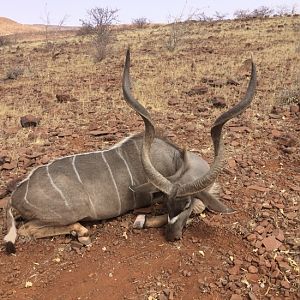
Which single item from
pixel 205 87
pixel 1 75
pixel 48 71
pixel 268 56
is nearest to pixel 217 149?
pixel 205 87

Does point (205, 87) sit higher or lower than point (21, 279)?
higher

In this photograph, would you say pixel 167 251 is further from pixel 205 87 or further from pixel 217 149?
pixel 205 87

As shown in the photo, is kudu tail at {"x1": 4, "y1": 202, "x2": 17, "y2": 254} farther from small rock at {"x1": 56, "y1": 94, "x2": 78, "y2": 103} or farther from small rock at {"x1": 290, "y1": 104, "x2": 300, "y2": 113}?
small rock at {"x1": 290, "y1": 104, "x2": 300, "y2": 113}

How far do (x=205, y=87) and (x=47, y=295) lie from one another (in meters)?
4.97

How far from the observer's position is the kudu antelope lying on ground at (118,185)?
344 cm

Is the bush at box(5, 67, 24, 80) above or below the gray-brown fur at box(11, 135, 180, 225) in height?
below

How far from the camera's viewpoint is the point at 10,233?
11.5 ft

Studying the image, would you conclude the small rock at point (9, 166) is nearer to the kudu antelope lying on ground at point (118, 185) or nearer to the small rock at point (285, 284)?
the kudu antelope lying on ground at point (118, 185)

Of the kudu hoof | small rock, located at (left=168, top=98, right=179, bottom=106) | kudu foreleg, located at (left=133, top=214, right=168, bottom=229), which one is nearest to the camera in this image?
the kudu hoof

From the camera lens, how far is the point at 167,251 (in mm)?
3375

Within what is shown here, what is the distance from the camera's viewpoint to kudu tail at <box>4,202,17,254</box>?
3416 mm

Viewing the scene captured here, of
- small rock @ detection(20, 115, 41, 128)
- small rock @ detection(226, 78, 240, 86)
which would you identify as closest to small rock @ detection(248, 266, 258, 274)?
small rock @ detection(20, 115, 41, 128)

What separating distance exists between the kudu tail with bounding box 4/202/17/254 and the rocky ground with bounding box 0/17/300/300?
75 millimetres

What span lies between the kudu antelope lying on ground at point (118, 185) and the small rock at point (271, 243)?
356mm
